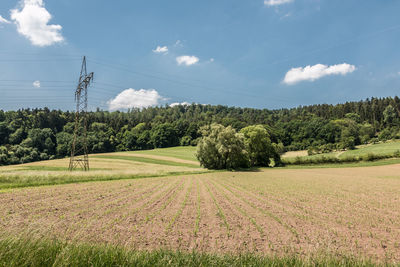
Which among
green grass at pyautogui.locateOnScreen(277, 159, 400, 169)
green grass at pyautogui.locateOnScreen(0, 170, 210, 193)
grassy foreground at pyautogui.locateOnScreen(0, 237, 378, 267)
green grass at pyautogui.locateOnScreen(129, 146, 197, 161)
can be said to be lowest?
green grass at pyautogui.locateOnScreen(277, 159, 400, 169)

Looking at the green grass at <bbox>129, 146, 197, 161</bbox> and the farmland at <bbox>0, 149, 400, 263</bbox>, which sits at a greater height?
the farmland at <bbox>0, 149, 400, 263</bbox>

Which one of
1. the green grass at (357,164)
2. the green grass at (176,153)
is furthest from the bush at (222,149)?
the green grass at (176,153)

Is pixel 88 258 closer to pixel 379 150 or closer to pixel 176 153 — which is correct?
pixel 176 153

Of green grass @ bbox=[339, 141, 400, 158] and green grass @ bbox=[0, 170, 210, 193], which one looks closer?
green grass @ bbox=[0, 170, 210, 193]

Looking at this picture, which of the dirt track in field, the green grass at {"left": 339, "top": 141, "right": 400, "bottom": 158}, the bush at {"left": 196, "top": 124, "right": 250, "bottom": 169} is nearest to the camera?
the dirt track in field

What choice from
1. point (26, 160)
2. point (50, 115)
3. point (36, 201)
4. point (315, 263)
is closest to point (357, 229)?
point (315, 263)

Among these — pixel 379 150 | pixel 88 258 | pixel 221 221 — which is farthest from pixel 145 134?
pixel 88 258

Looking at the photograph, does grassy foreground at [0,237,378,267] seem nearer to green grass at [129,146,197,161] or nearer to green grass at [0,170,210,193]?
green grass at [0,170,210,193]

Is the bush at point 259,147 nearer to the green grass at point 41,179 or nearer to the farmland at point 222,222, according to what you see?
the green grass at point 41,179

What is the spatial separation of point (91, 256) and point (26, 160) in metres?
115

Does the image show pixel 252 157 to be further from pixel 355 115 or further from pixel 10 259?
pixel 355 115

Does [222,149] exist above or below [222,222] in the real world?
above

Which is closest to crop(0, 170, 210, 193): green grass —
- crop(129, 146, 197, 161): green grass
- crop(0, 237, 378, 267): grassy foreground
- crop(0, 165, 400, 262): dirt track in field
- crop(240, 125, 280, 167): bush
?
Result: crop(0, 165, 400, 262): dirt track in field

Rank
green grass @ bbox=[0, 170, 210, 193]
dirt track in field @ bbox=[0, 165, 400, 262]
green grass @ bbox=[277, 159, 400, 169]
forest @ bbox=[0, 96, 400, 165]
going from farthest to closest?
forest @ bbox=[0, 96, 400, 165] → green grass @ bbox=[277, 159, 400, 169] → green grass @ bbox=[0, 170, 210, 193] → dirt track in field @ bbox=[0, 165, 400, 262]
